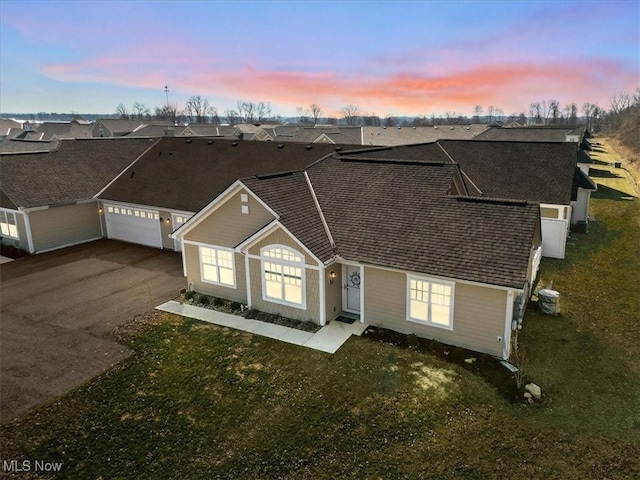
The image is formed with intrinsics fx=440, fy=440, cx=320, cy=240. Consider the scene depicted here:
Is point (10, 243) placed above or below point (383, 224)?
below

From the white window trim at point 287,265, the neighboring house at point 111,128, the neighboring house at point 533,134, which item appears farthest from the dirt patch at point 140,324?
the neighboring house at point 111,128

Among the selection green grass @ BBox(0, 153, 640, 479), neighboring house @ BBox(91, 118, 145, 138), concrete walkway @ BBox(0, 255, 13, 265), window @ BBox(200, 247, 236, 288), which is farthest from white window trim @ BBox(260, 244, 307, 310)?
neighboring house @ BBox(91, 118, 145, 138)

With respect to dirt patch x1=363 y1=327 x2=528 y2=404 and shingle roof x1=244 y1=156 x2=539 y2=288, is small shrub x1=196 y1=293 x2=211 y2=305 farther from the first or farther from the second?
dirt patch x1=363 y1=327 x2=528 y2=404

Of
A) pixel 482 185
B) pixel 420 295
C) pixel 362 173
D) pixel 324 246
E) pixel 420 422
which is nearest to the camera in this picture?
pixel 420 422

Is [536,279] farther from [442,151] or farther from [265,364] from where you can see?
[265,364]

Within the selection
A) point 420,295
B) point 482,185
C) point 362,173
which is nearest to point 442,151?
point 482,185

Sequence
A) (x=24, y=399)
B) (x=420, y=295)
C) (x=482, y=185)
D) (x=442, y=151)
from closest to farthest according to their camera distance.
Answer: (x=24, y=399)
(x=420, y=295)
(x=482, y=185)
(x=442, y=151)

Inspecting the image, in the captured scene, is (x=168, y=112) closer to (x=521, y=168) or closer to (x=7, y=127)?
(x=7, y=127)

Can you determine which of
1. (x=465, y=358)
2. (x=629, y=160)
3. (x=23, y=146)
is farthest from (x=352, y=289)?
(x=629, y=160)
